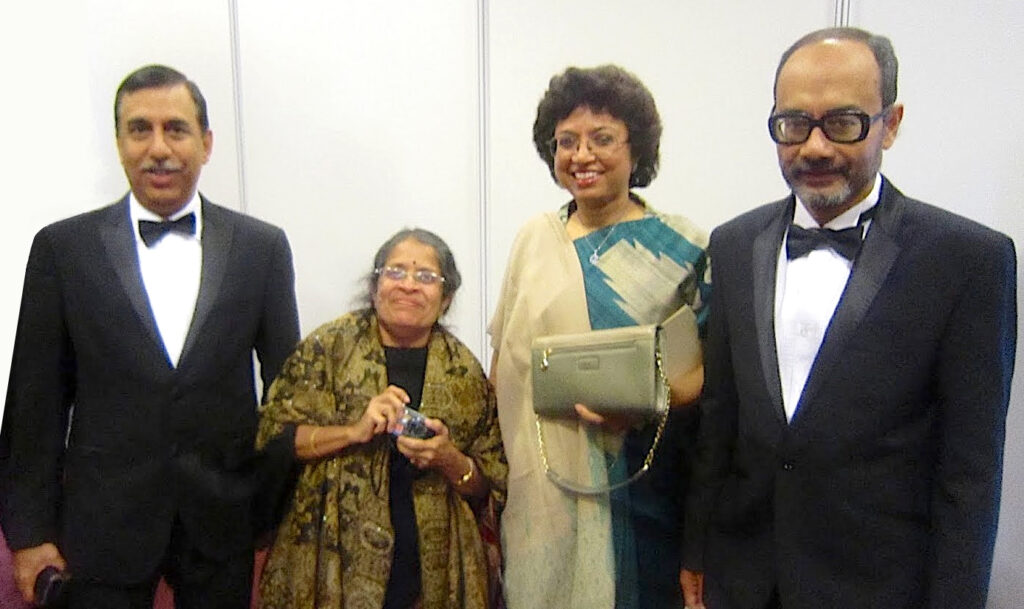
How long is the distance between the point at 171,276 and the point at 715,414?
107cm

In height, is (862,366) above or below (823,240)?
below

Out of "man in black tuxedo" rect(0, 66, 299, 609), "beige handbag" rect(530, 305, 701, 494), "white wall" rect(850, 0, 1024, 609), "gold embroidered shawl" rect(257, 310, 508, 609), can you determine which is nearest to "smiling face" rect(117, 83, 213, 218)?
→ "man in black tuxedo" rect(0, 66, 299, 609)

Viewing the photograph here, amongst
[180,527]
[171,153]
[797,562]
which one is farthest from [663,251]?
[180,527]

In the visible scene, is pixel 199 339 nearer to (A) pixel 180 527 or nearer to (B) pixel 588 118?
(A) pixel 180 527

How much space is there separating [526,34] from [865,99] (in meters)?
1.06

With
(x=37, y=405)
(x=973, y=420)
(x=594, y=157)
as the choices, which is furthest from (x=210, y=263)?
(x=973, y=420)

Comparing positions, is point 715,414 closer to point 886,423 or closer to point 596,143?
point 886,423

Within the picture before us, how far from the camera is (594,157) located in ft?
5.16

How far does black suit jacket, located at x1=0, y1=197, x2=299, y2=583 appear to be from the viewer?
1.51 m

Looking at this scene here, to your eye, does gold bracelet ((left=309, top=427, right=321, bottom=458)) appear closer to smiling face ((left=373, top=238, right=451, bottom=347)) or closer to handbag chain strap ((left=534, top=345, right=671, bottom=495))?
smiling face ((left=373, top=238, right=451, bottom=347))

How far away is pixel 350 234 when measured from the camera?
6.88 feet

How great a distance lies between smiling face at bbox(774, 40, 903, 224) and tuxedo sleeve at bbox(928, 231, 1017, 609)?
20 cm

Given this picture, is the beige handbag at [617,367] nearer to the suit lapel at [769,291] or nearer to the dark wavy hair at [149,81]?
the suit lapel at [769,291]

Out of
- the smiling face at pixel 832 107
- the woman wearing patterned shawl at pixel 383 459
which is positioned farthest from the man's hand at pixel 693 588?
the smiling face at pixel 832 107
